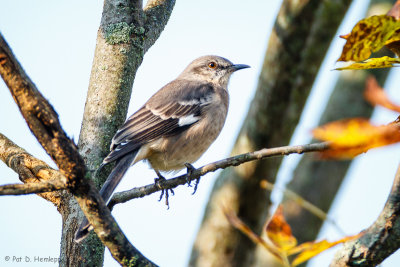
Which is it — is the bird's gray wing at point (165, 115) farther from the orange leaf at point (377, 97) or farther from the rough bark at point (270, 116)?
the orange leaf at point (377, 97)

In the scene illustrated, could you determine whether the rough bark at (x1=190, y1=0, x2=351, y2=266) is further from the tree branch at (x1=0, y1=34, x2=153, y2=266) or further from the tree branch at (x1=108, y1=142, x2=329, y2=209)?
the tree branch at (x1=0, y1=34, x2=153, y2=266)

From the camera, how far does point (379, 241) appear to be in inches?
66.9

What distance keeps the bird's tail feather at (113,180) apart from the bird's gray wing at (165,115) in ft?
0.26

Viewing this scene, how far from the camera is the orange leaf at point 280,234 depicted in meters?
1.41

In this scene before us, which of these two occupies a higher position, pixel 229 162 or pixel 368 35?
pixel 229 162

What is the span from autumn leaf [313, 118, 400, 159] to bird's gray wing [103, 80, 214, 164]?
3.17m

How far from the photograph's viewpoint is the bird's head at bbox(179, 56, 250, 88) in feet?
20.2

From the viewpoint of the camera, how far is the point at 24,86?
1.92 meters

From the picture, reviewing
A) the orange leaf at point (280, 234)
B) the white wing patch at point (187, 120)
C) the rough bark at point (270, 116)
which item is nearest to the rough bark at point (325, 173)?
the rough bark at point (270, 116)

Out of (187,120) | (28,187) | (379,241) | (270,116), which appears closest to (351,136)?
(379,241)

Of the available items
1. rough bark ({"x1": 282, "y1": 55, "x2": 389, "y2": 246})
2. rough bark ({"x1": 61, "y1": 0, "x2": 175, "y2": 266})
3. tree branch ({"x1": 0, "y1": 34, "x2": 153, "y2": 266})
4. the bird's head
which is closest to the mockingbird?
rough bark ({"x1": 61, "y1": 0, "x2": 175, "y2": 266})

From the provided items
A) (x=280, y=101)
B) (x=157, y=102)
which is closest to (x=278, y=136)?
(x=280, y=101)

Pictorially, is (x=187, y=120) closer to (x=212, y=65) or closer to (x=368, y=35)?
(x=212, y=65)

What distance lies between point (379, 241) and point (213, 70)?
15.6ft
